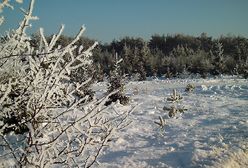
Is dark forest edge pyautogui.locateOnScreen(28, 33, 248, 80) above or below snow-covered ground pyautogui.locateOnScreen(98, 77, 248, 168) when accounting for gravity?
Result: above

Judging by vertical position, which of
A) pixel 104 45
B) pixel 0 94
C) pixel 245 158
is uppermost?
pixel 104 45

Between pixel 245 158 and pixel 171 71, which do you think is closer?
pixel 245 158

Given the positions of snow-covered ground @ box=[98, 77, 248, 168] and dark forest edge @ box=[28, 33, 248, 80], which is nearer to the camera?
snow-covered ground @ box=[98, 77, 248, 168]

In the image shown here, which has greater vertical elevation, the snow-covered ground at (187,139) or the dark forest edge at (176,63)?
the dark forest edge at (176,63)

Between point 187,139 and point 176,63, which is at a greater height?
point 176,63

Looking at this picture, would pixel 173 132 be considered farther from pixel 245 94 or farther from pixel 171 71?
pixel 171 71

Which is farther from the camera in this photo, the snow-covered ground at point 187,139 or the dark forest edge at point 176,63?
the dark forest edge at point 176,63

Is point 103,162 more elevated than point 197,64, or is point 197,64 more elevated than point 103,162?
point 197,64

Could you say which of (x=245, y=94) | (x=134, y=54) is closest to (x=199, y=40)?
(x=134, y=54)

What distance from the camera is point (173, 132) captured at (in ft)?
25.7

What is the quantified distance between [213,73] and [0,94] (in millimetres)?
24876

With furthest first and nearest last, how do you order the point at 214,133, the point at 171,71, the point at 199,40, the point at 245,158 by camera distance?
1. the point at 199,40
2. the point at 171,71
3. the point at 214,133
4. the point at 245,158

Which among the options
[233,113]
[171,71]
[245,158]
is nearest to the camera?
[245,158]

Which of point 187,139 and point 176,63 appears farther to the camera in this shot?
point 176,63
